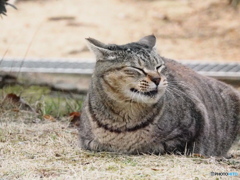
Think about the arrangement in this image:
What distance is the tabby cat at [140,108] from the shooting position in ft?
16.2

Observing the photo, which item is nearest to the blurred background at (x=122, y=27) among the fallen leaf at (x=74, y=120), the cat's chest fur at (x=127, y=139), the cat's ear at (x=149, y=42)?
the fallen leaf at (x=74, y=120)

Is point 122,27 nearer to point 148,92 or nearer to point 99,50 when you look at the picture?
point 99,50

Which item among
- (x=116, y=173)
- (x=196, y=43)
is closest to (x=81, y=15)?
(x=196, y=43)

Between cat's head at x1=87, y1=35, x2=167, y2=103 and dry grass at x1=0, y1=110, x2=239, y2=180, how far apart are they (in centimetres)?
45

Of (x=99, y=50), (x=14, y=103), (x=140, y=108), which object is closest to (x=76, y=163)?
(x=140, y=108)

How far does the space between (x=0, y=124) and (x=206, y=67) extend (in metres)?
2.36

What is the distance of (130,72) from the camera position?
4.93 meters

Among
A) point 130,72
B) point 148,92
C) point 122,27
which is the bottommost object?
point 148,92

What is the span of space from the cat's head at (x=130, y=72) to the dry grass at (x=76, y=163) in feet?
1.47

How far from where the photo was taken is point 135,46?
5105mm

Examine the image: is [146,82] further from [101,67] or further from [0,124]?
[0,124]

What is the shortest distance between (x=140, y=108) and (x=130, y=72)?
30cm

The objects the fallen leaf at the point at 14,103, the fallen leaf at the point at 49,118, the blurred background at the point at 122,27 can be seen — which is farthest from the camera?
the blurred background at the point at 122,27

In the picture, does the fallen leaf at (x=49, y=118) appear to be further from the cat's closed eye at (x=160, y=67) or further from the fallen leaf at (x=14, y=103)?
the cat's closed eye at (x=160, y=67)
